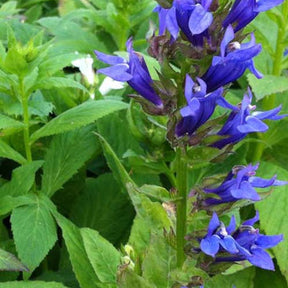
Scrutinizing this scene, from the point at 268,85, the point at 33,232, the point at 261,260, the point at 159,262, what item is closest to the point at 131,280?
the point at 159,262

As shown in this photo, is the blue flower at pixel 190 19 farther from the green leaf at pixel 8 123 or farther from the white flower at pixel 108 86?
the white flower at pixel 108 86

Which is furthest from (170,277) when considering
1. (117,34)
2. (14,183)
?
(117,34)

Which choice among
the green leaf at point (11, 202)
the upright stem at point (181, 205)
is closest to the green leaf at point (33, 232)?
the green leaf at point (11, 202)

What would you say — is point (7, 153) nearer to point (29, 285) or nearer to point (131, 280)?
point (29, 285)

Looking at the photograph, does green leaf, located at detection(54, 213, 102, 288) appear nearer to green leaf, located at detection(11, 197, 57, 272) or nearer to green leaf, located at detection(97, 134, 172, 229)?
green leaf, located at detection(11, 197, 57, 272)

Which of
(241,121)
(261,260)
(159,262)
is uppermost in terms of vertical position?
Result: (241,121)

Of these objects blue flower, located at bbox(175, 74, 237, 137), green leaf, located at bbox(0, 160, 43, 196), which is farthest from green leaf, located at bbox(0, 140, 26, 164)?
blue flower, located at bbox(175, 74, 237, 137)
